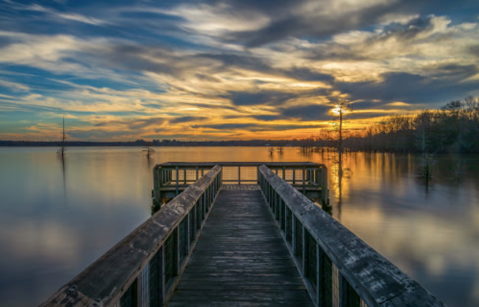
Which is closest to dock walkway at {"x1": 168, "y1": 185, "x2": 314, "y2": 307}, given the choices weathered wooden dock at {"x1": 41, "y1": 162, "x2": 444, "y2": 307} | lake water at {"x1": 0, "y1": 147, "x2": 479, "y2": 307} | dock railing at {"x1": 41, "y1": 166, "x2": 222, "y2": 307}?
weathered wooden dock at {"x1": 41, "y1": 162, "x2": 444, "y2": 307}

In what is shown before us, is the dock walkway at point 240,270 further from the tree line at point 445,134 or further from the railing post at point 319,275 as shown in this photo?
the tree line at point 445,134

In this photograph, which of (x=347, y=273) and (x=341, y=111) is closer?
(x=347, y=273)

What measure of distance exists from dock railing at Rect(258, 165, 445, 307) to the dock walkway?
29 centimetres

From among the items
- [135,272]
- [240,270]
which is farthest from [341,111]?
[135,272]

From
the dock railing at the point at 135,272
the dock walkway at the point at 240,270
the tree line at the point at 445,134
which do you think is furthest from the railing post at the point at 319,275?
the tree line at the point at 445,134

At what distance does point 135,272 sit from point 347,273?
54.2 inches

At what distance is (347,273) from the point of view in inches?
73.0

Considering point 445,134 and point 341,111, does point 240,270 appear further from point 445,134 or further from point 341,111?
point 445,134

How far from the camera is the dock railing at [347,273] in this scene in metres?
1.44

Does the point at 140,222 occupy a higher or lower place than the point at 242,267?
lower

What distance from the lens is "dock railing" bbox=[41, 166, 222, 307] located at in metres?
1.42

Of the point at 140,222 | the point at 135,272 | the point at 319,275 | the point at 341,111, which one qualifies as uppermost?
the point at 341,111

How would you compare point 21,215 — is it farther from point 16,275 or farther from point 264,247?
point 264,247

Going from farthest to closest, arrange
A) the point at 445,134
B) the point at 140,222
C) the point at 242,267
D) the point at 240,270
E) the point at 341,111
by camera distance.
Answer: the point at 445,134 → the point at 341,111 → the point at 140,222 → the point at 242,267 → the point at 240,270
